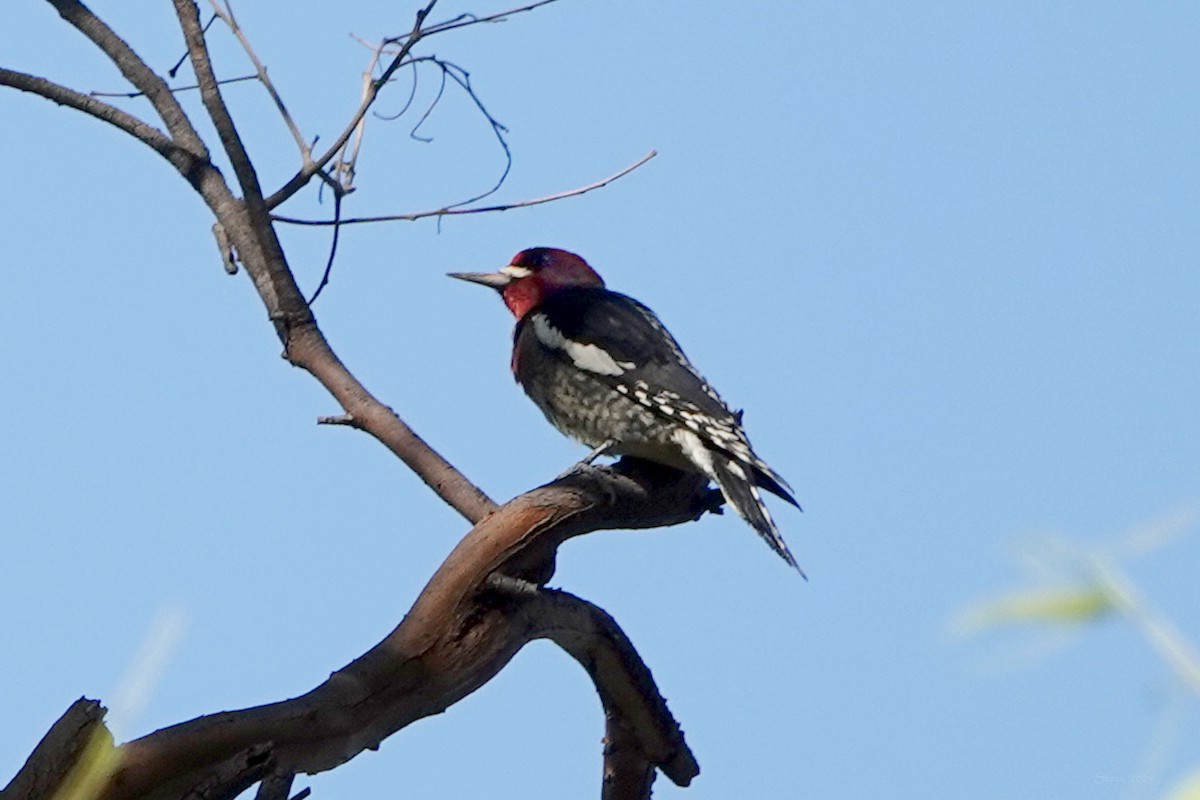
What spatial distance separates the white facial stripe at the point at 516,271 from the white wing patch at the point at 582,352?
0.63m

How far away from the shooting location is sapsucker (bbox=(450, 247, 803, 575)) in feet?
13.4

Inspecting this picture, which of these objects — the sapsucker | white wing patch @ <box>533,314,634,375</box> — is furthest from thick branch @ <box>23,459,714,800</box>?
white wing patch @ <box>533,314,634,375</box>

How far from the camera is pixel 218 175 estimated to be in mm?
3998

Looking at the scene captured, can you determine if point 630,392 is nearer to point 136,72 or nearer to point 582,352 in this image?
point 582,352

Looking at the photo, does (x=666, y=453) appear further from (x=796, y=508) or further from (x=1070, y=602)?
(x=1070, y=602)

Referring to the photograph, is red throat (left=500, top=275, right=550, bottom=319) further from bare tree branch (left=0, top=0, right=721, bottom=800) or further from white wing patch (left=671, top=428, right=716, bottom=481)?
white wing patch (left=671, top=428, right=716, bottom=481)

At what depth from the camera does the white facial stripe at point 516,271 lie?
5504 millimetres

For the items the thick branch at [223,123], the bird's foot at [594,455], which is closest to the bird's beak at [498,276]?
the bird's foot at [594,455]

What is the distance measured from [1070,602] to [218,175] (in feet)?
12.2

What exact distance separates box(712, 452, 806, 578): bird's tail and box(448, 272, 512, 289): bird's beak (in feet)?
5.44

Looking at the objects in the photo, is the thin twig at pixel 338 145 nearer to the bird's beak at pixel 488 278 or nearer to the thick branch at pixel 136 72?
the thick branch at pixel 136 72

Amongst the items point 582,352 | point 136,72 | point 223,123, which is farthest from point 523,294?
point 223,123

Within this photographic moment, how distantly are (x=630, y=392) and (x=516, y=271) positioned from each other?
129 centimetres

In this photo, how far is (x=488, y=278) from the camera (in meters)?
5.53
